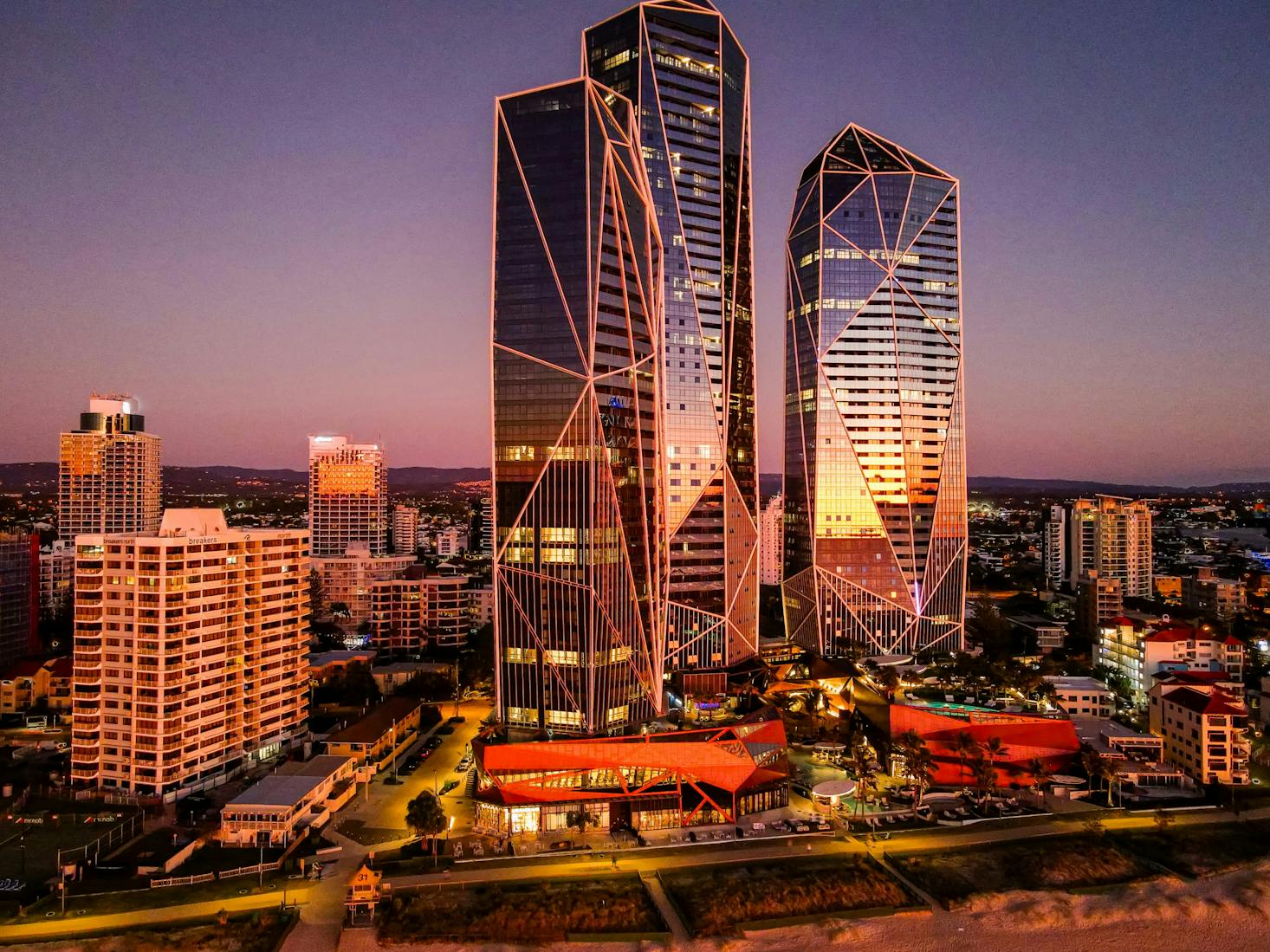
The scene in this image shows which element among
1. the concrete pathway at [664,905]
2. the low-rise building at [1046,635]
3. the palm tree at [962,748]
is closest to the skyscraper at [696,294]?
the low-rise building at [1046,635]

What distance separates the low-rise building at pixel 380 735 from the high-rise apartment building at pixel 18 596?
47853 millimetres

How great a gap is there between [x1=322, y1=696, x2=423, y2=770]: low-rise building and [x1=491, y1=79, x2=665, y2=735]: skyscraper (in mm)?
10554

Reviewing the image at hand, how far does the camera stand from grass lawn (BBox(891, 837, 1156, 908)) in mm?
48000

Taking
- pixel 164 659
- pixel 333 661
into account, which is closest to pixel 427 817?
pixel 164 659

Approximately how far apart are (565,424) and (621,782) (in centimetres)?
2595

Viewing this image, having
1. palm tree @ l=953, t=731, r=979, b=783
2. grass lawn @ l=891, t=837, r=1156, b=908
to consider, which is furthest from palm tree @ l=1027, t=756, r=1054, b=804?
grass lawn @ l=891, t=837, r=1156, b=908

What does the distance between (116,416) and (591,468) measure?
387 feet

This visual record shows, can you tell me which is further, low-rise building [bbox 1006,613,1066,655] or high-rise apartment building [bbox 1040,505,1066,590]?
high-rise apartment building [bbox 1040,505,1066,590]

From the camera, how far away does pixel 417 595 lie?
109312 mm

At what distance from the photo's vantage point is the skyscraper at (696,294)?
96.0m

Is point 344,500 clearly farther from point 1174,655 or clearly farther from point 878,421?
point 1174,655

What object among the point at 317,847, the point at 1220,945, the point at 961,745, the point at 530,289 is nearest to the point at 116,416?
the point at 530,289

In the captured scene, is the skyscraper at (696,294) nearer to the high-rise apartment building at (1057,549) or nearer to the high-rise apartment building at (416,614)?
the high-rise apartment building at (416,614)

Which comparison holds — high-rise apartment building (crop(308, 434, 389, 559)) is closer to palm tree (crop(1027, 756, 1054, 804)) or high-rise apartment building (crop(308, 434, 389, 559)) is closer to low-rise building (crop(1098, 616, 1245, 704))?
low-rise building (crop(1098, 616, 1245, 704))
